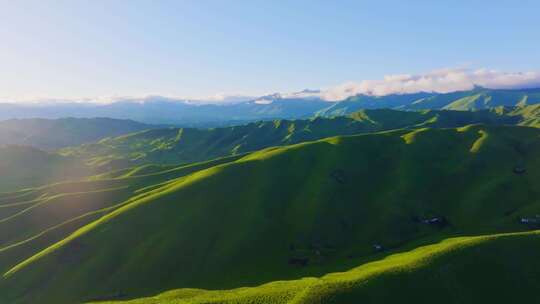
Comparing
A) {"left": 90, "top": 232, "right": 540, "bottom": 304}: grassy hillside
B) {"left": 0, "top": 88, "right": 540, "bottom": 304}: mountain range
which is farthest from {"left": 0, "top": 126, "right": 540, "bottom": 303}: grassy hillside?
{"left": 90, "top": 232, "right": 540, "bottom": 304}: grassy hillside

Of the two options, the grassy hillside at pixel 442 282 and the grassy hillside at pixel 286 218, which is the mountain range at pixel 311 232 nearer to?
the grassy hillside at pixel 442 282

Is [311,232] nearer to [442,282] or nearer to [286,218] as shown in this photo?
[286,218]

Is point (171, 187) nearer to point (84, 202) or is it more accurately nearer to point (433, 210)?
point (84, 202)

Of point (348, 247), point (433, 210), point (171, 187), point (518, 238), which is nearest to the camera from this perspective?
point (518, 238)

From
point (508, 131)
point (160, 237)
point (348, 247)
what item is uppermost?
point (508, 131)

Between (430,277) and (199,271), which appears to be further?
(199,271)

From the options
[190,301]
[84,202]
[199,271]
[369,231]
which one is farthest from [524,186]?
[84,202]
